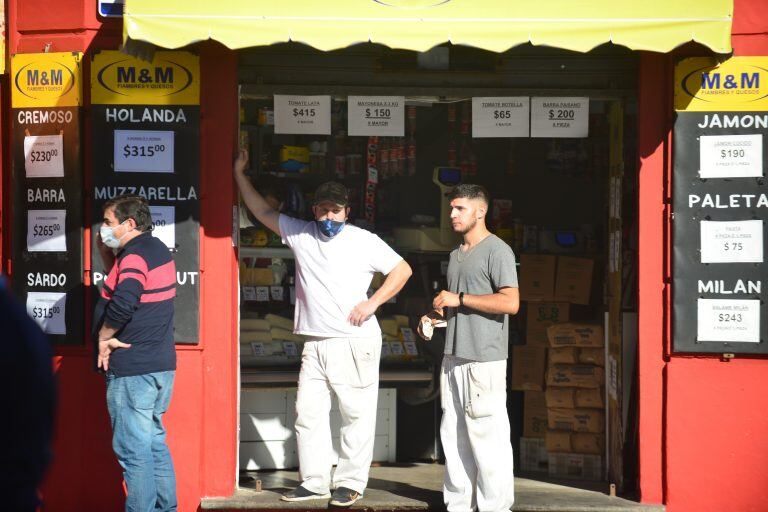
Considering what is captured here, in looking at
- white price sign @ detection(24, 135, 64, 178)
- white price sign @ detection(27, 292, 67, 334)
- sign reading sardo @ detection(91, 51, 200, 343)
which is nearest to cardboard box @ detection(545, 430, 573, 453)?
sign reading sardo @ detection(91, 51, 200, 343)

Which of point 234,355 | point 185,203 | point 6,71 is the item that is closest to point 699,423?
point 234,355

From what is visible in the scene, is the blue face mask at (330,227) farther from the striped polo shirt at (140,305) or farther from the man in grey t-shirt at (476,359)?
the striped polo shirt at (140,305)

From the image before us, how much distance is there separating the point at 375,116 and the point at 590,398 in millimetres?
2537

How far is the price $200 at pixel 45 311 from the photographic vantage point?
21.6ft

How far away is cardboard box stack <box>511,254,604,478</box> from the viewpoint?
764 centimetres

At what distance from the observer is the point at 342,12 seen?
575cm

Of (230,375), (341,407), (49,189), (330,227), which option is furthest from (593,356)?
(49,189)

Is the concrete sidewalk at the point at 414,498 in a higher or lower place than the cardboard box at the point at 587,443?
lower

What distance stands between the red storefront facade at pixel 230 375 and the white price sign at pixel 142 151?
8.1 inches

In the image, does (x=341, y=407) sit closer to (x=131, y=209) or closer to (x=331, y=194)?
(x=331, y=194)

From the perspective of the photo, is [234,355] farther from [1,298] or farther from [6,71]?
[1,298]

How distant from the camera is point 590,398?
7.66 metres

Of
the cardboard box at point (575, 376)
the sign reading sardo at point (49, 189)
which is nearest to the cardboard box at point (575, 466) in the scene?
the cardboard box at point (575, 376)

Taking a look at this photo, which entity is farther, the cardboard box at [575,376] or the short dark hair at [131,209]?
the cardboard box at [575,376]
